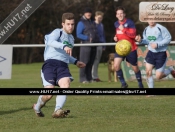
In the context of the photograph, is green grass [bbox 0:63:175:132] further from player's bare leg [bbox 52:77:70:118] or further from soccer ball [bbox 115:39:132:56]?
soccer ball [bbox 115:39:132:56]

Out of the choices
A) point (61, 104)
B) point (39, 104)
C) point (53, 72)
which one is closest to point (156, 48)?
point (53, 72)

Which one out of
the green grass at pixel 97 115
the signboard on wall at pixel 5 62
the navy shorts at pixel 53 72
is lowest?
the green grass at pixel 97 115

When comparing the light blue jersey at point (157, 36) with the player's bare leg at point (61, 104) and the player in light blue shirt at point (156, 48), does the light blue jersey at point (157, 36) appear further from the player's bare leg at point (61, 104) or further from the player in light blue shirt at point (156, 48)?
A: the player's bare leg at point (61, 104)

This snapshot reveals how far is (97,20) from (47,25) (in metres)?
12.7

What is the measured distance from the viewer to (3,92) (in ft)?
27.9

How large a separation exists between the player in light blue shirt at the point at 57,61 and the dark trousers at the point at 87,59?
8.64 metres

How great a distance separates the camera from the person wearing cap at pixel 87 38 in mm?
19062

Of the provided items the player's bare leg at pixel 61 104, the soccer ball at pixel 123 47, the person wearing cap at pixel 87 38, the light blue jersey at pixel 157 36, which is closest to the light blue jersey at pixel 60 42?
the player's bare leg at pixel 61 104

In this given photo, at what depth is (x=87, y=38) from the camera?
19.1m

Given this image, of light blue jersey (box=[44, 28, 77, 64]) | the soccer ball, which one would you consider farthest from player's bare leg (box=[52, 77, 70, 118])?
the soccer ball

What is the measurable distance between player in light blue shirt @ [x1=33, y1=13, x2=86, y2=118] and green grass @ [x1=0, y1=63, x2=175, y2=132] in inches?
20.6

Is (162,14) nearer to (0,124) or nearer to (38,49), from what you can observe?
(0,124)

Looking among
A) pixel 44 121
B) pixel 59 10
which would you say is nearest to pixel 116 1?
pixel 59 10

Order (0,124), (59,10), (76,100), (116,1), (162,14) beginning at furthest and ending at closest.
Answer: (116,1) → (59,10) → (162,14) → (76,100) → (0,124)
